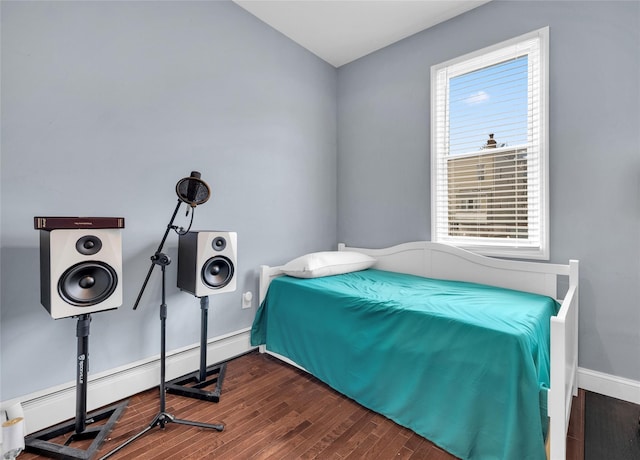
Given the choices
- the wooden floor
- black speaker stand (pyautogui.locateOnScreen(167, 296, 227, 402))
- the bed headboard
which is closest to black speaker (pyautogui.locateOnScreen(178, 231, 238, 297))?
black speaker stand (pyautogui.locateOnScreen(167, 296, 227, 402))

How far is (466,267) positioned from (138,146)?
7.79 ft

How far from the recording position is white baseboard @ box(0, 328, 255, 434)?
1.50m

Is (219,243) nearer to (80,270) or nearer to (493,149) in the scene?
(80,270)

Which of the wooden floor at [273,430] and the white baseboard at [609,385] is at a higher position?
the white baseboard at [609,385]

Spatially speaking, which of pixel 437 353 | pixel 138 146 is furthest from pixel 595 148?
pixel 138 146

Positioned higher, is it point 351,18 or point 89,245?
point 351,18

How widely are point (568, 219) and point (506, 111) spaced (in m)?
0.89

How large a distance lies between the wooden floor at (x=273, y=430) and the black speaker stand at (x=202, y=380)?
0.04 meters

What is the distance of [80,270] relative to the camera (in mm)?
1330

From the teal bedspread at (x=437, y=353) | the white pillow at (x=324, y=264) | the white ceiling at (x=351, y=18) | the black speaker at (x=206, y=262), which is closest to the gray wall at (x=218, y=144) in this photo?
the white ceiling at (x=351, y=18)

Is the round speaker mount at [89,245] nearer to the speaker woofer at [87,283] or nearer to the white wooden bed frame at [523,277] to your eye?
the speaker woofer at [87,283]

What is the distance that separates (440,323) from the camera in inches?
55.4

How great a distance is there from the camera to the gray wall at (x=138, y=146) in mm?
1465

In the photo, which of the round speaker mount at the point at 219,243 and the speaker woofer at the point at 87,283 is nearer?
the speaker woofer at the point at 87,283
